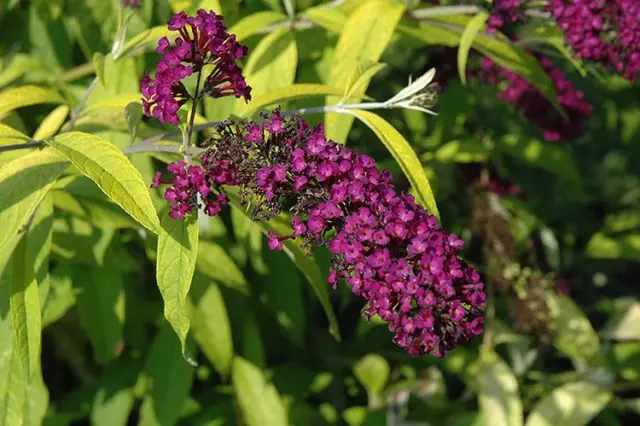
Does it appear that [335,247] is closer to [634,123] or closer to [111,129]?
[111,129]

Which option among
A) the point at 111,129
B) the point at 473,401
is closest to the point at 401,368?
the point at 473,401

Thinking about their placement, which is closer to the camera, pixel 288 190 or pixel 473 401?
pixel 288 190

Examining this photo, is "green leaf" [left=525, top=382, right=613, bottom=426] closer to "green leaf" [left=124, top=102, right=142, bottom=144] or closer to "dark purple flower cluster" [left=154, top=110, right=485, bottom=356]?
"dark purple flower cluster" [left=154, top=110, right=485, bottom=356]

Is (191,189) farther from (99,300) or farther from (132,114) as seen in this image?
(99,300)

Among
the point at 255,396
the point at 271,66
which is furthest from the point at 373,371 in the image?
the point at 271,66

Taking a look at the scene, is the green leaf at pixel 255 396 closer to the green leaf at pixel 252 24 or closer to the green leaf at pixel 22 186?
the green leaf at pixel 252 24

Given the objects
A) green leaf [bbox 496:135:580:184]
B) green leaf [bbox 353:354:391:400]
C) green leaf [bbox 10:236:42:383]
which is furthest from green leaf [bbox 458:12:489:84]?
green leaf [bbox 353:354:391:400]
